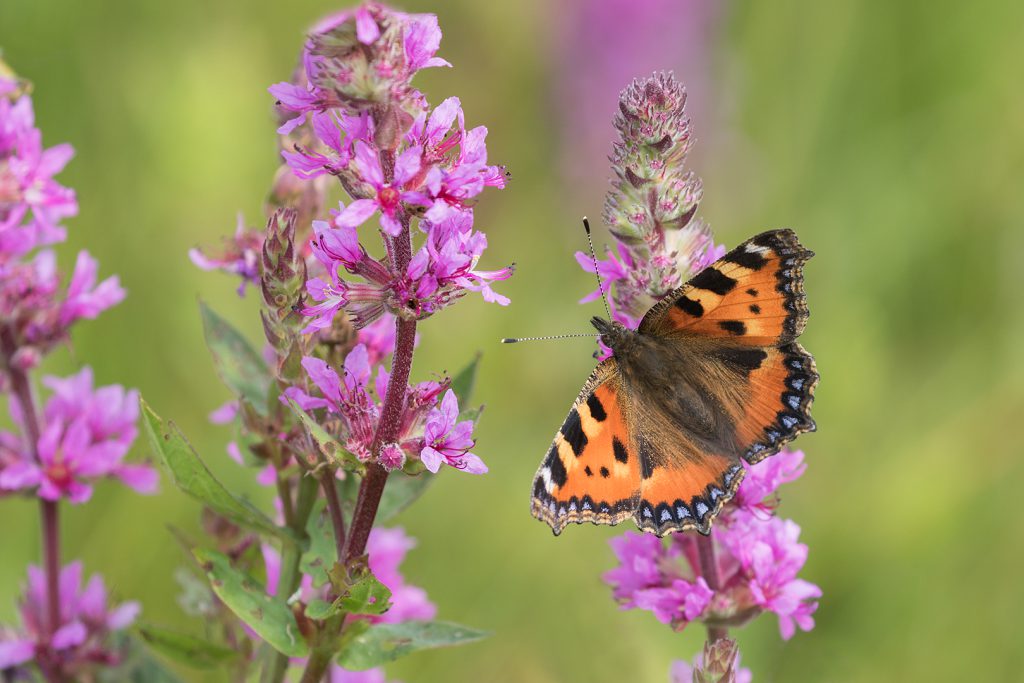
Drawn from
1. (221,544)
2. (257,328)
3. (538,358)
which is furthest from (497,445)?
(221,544)

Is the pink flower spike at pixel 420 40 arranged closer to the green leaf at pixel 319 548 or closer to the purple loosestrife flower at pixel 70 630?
the green leaf at pixel 319 548

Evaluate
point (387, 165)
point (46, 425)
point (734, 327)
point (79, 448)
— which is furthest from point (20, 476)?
point (734, 327)

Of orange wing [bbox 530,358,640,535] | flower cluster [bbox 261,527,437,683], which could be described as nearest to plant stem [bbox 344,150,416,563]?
orange wing [bbox 530,358,640,535]

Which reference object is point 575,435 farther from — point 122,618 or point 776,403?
point 122,618

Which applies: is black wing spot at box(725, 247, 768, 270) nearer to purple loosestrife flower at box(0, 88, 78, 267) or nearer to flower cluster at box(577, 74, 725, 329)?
flower cluster at box(577, 74, 725, 329)

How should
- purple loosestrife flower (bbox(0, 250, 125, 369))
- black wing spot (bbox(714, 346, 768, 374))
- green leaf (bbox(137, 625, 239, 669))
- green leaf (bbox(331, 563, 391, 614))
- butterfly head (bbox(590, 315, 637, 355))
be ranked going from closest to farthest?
green leaf (bbox(331, 563, 391, 614)) → green leaf (bbox(137, 625, 239, 669)) → purple loosestrife flower (bbox(0, 250, 125, 369)) → black wing spot (bbox(714, 346, 768, 374)) → butterfly head (bbox(590, 315, 637, 355))

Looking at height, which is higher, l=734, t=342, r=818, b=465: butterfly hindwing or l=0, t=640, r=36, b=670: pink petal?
l=734, t=342, r=818, b=465: butterfly hindwing

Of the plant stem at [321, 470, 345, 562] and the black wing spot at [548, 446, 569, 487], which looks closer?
the plant stem at [321, 470, 345, 562]

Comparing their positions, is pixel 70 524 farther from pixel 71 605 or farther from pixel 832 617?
pixel 832 617

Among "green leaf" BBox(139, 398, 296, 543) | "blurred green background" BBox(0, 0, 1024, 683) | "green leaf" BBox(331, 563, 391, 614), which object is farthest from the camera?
"blurred green background" BBox(0, 0, 1024, 683)
